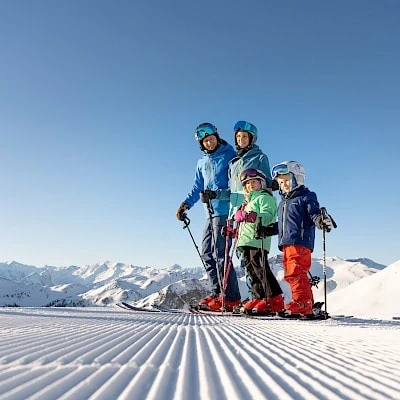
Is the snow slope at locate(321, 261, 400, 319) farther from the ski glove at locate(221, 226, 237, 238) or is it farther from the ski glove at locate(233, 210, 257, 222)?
the ski glove at locate(233, 210, 257, 222)

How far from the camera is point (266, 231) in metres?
5.99

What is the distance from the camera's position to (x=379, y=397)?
113 centimetres

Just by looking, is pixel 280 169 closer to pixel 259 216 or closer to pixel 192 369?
pixel 259 216

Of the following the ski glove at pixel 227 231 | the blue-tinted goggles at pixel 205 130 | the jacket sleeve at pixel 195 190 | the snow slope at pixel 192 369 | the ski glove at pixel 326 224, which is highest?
the blue-tinted goggles at pixel 205 130

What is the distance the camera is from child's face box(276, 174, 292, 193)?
616 cm

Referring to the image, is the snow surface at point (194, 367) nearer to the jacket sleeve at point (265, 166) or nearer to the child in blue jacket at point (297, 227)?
the child in blue jacket at point (297, 227)

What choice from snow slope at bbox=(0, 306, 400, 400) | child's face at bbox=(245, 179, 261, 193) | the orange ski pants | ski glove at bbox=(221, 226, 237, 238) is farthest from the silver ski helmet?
snow slope at bbox=(0, 306, 400, 400)

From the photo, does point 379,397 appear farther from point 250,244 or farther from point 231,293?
point 231,293

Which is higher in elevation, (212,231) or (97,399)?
(212,231)

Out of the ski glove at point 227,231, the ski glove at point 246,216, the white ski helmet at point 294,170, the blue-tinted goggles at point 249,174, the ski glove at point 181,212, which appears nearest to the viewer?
the ski glove at point 246,216

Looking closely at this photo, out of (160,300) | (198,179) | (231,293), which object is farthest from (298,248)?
(160,300)

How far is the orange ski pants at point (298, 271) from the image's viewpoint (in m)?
5.43

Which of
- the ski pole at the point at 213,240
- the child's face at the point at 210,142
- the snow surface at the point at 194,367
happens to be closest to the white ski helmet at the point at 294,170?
the ski pole at the point at 213,240

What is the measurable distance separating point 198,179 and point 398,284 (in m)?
13.4
